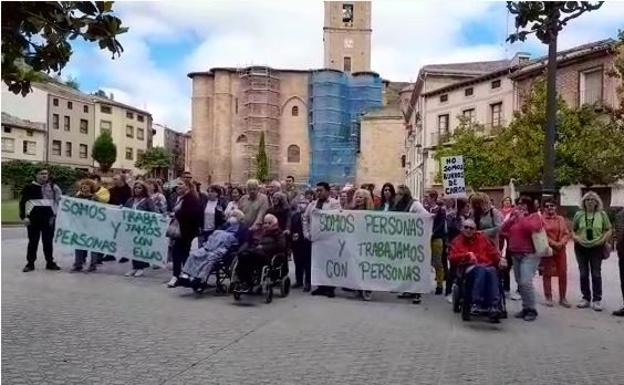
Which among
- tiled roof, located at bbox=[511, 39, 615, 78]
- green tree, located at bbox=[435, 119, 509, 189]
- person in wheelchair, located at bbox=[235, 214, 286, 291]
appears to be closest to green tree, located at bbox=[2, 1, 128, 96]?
person in wheelchair, located at bbox=[235, 214, 286, 291]

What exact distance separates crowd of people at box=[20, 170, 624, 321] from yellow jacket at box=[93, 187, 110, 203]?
2.63ft

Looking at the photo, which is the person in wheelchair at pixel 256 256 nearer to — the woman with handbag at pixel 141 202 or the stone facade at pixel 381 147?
the woman with handbag at pixel 141 202

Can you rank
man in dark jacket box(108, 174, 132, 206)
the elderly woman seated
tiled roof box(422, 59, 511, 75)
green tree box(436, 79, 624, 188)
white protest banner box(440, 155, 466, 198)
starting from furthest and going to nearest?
tiled roof box(422, 59, 511, 75), green tree box(436, 79, 624, 188), man in dark jacket box(108, 174, 132, 206), white protest banner box(440, 155, 466, 198), the elderly woman seated

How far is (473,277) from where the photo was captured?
30.2 feet

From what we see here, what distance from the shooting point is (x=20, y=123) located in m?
67.8

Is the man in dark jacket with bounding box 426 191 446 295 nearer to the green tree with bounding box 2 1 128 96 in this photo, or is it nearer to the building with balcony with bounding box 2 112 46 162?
the green tree with bounding box 2 1 128 96

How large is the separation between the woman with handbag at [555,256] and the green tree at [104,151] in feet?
228

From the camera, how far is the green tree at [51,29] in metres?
4.54

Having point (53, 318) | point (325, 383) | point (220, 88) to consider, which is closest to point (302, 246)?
point (53, 318)

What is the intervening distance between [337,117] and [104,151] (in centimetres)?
2787

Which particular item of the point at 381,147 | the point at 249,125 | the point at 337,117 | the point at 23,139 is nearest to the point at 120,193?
the point at 23,139

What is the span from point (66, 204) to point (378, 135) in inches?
2772

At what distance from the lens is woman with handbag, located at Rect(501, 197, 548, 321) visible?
984cm

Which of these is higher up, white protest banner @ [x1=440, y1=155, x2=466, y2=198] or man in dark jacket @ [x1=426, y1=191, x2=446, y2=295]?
white protest banner @ [x1=440, y1=155, x2=466, y2=198]
